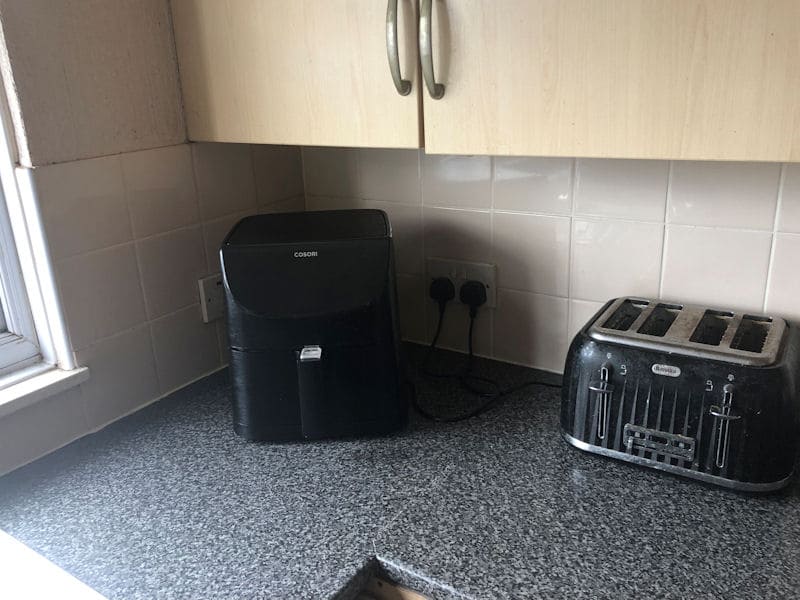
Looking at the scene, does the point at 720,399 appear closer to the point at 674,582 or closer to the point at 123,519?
the point at 674,582

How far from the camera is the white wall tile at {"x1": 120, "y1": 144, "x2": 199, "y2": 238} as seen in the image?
110 cm

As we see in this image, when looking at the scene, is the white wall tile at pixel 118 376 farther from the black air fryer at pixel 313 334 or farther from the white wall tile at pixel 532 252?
the white wall tile at pixel 532 252

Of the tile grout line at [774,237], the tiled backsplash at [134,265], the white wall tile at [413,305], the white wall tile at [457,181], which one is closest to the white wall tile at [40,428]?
the tiled backsplash at [134,265]

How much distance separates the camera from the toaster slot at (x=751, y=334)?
902 millimetres

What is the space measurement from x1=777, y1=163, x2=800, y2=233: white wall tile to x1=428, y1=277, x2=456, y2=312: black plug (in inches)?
22.4

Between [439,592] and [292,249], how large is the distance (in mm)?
519

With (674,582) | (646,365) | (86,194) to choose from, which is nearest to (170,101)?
(86,194)

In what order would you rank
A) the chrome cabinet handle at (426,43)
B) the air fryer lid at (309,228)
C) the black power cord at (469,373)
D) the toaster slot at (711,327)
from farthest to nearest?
the black power cord at (469,373), the air fryer lid at (309,228), the toaster slot at (711,327), the chrome cabinet handle at (426,43)

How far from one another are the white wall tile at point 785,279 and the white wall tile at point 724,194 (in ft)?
0.12

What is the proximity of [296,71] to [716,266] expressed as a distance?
0.72 metres

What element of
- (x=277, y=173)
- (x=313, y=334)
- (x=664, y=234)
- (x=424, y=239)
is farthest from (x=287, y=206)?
(x=664, y=234)

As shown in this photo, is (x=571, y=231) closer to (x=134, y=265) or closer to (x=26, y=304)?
(x=134, y=265)

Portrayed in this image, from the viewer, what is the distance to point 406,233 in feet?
4.38

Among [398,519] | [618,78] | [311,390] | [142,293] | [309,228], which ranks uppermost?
[618,78]
